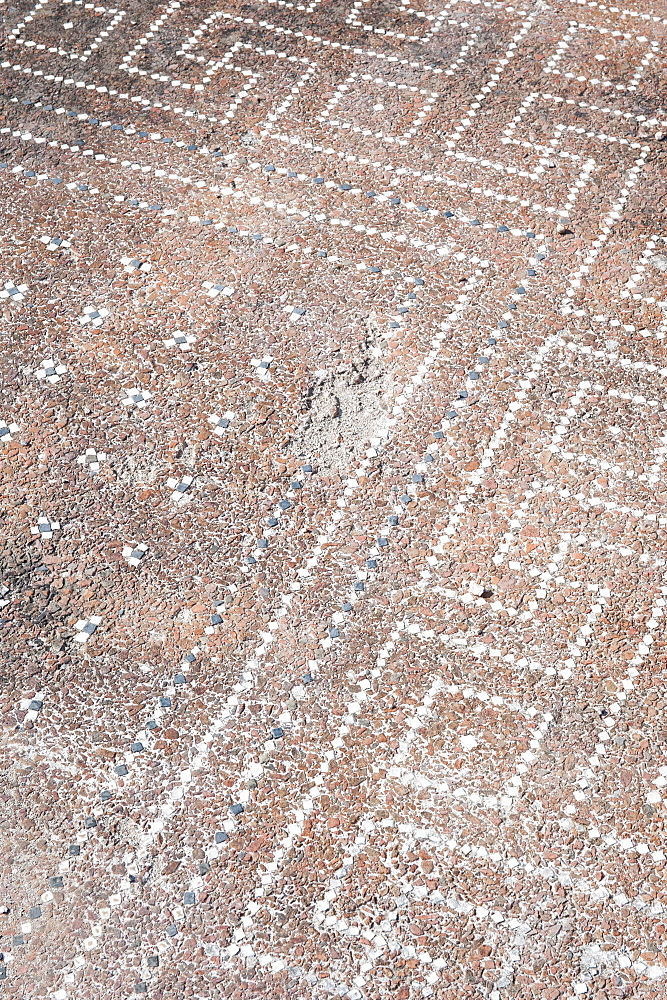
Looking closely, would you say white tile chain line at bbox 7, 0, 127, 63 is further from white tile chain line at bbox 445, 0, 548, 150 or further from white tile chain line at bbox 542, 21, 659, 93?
white tile chain line at bbox 542, 21, 659, 93

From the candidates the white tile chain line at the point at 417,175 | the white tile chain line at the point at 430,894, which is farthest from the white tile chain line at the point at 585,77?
the white tile chain line at the point at 430,894

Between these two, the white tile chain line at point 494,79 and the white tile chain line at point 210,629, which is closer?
the white tile chain line at point 210,629

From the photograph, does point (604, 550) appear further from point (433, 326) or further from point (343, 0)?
point (343, 0)

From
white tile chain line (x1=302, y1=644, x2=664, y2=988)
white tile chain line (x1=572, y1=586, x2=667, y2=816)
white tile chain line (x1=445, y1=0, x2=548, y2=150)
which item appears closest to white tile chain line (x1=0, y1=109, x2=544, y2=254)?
white tile chain line (x1=445, y1=0, x2=548, y2=150)

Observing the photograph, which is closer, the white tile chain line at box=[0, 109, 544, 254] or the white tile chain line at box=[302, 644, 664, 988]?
the white tile chain line at box=[302, 644, 664, 988]

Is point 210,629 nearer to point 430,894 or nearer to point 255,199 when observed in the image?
point 430,894

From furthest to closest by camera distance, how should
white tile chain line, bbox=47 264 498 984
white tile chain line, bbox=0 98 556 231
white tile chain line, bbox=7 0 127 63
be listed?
1. white tile chain line, bbox=7 0 127 63
2. white tile chain line, bbox=0 98 556 231
3. white tile chain line, bbox=47 264 498 984

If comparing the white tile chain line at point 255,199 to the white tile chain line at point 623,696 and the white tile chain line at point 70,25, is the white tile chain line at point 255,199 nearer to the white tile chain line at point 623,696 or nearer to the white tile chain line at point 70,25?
the white tile chain line at point 70,25

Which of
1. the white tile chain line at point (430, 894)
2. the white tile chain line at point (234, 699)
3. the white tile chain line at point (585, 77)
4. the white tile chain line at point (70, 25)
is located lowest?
the white tile chain line at point (430, 894)

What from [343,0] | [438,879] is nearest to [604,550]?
[438,879]
